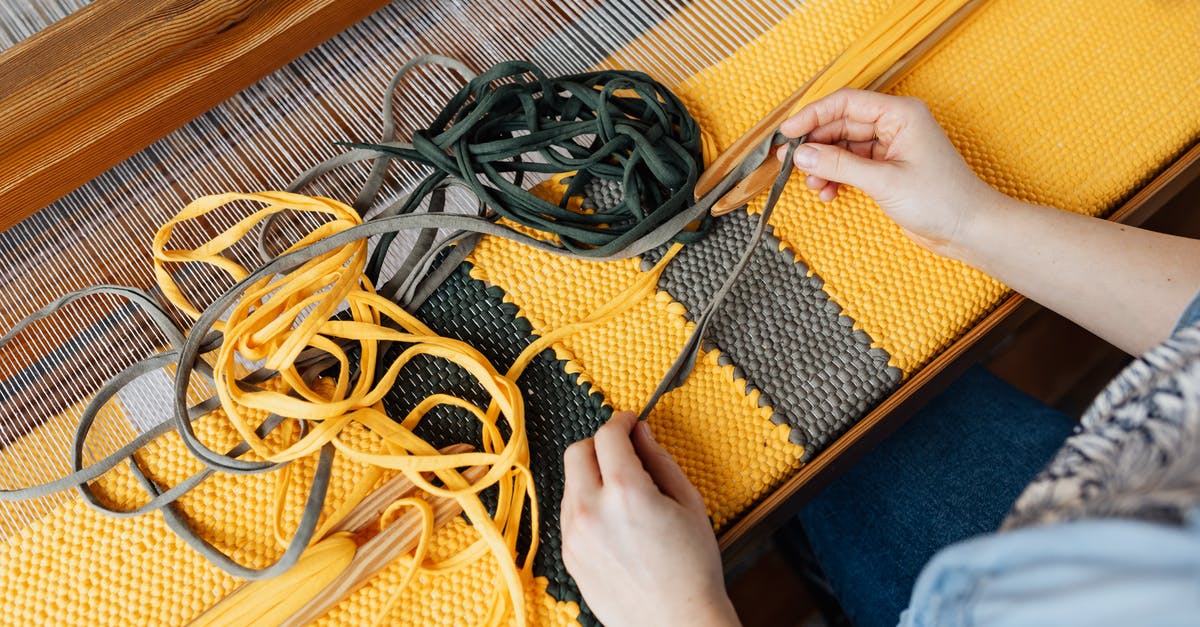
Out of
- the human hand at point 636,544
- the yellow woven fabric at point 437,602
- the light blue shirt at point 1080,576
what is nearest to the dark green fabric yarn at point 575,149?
the human hand at point 636,544

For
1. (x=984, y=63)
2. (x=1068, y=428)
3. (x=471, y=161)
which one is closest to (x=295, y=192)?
(x=471, y=161)

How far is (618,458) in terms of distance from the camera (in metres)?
0.66

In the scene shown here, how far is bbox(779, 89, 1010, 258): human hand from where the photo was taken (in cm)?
74

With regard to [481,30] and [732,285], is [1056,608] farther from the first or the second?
[481,30]

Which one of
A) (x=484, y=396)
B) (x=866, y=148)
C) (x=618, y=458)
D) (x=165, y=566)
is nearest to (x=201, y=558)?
(x=165, y=566)

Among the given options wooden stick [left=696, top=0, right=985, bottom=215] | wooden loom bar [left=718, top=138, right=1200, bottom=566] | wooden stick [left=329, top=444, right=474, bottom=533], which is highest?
wooden stick [left=696, top=0, right=985, bottom=215]

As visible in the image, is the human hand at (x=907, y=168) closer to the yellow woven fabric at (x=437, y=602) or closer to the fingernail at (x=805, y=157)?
the fingernail at (x=805, y=157)

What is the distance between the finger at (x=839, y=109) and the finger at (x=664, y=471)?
34cm

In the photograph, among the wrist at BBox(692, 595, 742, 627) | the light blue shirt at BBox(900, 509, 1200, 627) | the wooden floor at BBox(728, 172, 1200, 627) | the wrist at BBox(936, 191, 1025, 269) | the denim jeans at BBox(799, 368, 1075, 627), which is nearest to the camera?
the light blue shirt at BBox(900, 509, 1200, 627)

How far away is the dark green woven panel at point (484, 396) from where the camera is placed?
29.4 inches

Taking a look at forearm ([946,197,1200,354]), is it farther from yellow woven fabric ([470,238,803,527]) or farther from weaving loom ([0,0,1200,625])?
yellow woven fabric ([470,238,803,527])

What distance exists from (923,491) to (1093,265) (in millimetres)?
308

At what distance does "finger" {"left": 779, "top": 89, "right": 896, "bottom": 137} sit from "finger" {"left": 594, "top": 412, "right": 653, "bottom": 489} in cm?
34

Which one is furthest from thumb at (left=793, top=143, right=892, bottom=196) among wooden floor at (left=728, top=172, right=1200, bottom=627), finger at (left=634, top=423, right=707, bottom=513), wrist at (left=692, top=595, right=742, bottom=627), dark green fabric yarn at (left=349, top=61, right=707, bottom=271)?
wooden floor at (left=728, top=172, right=1200, bottom=627)
